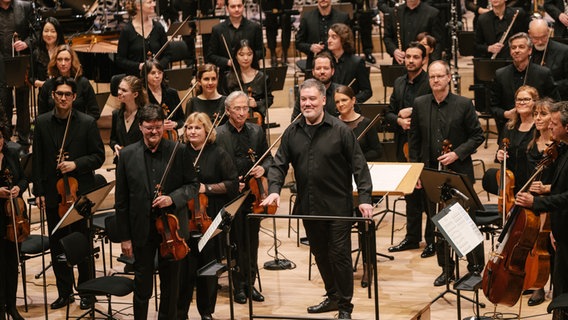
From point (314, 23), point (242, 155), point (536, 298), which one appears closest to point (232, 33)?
point (314, 23)

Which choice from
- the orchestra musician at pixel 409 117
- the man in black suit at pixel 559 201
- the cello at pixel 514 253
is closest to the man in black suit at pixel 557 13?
the orchestra musician at pixel 409 117

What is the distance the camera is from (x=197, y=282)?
6.46 metres

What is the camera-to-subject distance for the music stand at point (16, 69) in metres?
8.83

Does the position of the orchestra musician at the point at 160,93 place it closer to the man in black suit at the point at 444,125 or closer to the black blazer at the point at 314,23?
the man in black suit at the point at 444,125

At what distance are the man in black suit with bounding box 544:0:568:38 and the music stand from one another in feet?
15.5

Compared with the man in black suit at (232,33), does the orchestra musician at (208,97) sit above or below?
below

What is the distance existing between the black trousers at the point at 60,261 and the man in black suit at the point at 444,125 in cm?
235

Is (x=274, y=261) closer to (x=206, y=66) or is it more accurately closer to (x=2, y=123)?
(x=206, y=66)

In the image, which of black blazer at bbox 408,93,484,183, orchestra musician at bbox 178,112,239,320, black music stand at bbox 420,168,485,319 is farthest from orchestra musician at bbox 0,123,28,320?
black blazer at bbox 408,93,484,183

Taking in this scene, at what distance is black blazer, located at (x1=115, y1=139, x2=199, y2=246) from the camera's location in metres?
5.93

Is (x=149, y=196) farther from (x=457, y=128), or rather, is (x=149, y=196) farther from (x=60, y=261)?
(x=457, y=128)

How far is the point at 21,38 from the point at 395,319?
471 cm

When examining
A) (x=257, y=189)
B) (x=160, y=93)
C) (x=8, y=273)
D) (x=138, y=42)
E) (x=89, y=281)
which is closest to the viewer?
(x=89, y=281)

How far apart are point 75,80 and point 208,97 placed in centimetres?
98
